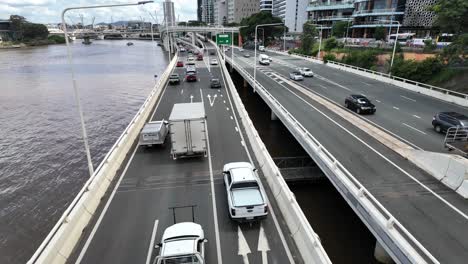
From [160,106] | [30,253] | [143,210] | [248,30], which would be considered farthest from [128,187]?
[248,30]

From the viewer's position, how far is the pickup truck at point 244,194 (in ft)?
43.0

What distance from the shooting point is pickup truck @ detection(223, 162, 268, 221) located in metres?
13.1

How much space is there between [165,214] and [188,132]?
20.9 feet

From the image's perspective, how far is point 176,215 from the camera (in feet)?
46.7

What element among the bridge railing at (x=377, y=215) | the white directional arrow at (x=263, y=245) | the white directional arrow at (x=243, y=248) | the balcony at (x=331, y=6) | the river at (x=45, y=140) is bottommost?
the river at (x=45, y=140)

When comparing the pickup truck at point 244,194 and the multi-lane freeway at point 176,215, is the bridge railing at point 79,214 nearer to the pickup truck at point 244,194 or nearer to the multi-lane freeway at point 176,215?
the multi-lane freeway at point 176,215

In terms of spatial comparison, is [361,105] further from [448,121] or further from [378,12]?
[378,12]

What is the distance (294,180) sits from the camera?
24.5m

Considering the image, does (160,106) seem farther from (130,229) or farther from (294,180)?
(130,229)

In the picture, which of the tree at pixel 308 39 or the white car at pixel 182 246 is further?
the tree at pixel 308 39

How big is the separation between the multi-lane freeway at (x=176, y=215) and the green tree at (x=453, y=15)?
109 ft

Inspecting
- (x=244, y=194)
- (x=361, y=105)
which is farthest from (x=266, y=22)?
(x=244, y=194)

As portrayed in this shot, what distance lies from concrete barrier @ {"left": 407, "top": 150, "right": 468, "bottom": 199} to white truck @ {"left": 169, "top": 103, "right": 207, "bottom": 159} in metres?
14.1

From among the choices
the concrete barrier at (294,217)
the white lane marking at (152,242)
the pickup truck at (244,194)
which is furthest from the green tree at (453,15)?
the white lane marking at (152,242)
